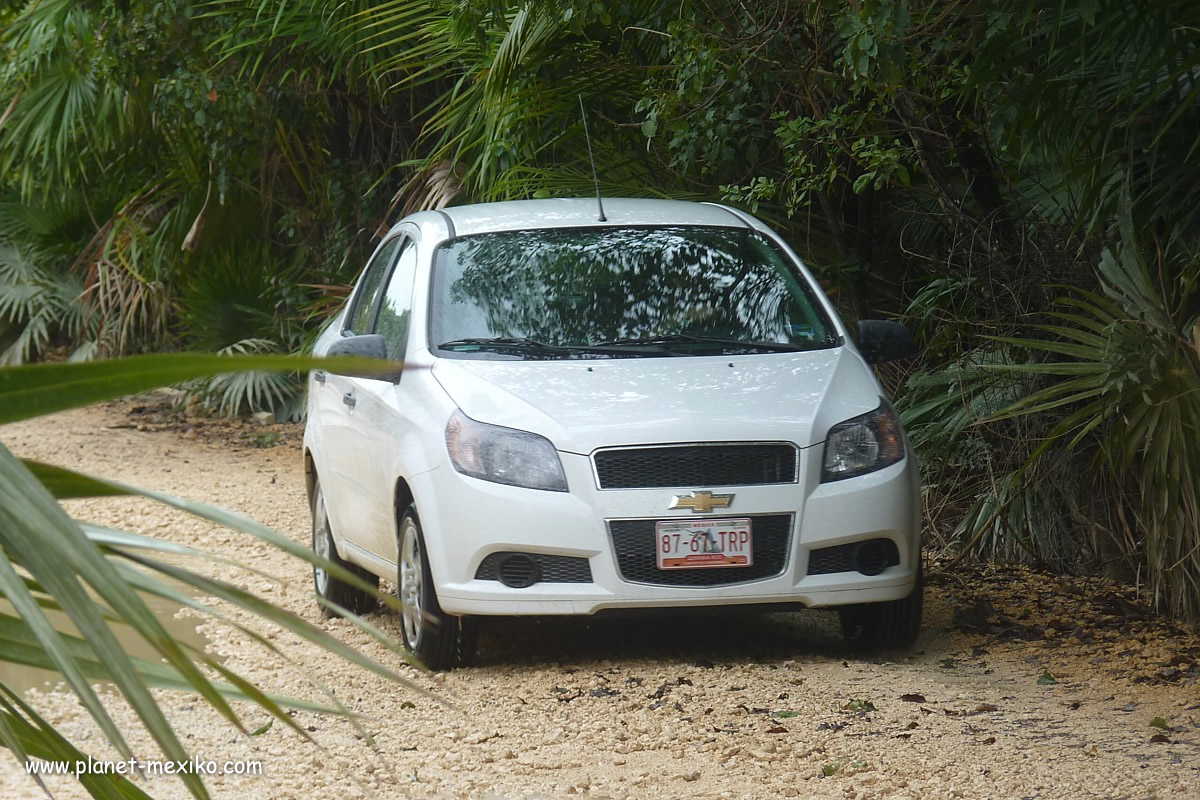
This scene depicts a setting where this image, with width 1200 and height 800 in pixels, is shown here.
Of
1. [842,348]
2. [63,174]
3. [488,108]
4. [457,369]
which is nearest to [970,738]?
[842,348]

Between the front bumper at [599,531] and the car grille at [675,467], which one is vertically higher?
the car grille at [675,467]

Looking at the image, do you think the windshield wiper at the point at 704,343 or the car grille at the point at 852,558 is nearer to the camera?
the car grille at the point at 852,558

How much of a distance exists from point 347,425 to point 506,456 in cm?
133

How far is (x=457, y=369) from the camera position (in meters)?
5.26

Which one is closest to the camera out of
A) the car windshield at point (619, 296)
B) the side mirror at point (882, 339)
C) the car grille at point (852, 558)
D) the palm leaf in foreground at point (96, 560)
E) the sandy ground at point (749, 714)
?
the palm leaf in foreground at point (96, 560)

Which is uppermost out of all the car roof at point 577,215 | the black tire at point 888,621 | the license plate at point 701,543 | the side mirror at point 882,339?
the car roof at point 577,215

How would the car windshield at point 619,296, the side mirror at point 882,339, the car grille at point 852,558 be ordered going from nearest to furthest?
the car grille at point 852,558
the car windshield at point 619,296
the side mirror at point 882,339

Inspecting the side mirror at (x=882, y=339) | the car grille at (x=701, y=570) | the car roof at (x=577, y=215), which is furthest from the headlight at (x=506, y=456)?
the side mirror at (x=882, y=339)

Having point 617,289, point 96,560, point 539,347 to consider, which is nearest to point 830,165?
point 617,289

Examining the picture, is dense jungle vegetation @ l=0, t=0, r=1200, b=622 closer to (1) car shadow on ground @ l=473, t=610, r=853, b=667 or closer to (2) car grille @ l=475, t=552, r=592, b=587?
(1) car shadow on ground @ l=473, t=610, r=853, b=667

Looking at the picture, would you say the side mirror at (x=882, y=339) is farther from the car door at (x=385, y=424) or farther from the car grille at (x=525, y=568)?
the car door at (x=385, y=424)

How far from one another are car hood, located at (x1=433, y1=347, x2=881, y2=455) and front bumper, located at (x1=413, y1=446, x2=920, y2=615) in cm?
14

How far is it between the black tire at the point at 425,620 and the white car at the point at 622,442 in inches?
0.5

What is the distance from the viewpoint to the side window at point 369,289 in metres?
6.47
